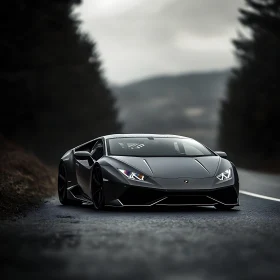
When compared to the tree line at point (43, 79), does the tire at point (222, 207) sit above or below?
below

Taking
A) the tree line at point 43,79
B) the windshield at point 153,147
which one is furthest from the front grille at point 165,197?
the tree line at point 43,79

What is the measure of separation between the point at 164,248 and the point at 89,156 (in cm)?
500

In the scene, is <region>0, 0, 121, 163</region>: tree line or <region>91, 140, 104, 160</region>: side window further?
<region>0, 0, 121, 163</region>: tree line

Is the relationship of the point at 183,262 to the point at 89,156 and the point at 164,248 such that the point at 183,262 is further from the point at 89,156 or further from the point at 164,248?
the point at 89,156

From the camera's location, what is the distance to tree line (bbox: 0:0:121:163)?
106ft

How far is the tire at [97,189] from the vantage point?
10.8 meters

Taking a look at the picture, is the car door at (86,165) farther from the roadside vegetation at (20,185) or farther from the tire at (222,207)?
the tire at (222,207)

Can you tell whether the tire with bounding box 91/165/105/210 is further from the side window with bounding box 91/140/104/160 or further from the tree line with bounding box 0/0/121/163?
the tree line with bounding box 0/0/121/163

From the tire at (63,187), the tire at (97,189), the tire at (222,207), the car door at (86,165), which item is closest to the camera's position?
the tire at (97,189)

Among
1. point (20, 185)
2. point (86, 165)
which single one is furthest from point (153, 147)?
point (20, 185)

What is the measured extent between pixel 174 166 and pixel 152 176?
0.53m

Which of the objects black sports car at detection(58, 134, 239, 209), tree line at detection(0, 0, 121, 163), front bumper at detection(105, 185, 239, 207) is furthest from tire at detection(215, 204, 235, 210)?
tree line at detection(0, 0, 121, 163)

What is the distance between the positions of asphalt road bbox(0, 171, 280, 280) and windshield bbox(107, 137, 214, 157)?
4.47 ft

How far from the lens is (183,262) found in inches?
238
